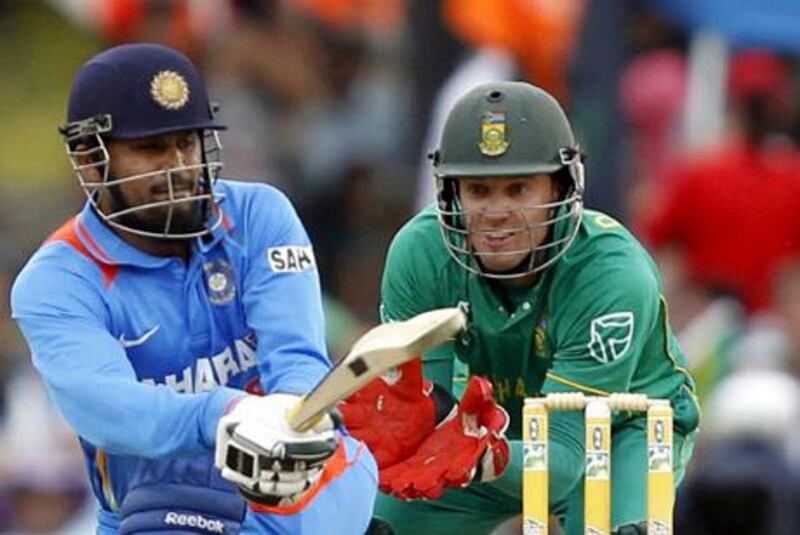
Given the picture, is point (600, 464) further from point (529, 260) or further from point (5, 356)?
point (5, 356)

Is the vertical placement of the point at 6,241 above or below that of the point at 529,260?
below

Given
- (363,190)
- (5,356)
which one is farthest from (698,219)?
Result: (5,356)

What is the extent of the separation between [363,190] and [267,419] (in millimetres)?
6566

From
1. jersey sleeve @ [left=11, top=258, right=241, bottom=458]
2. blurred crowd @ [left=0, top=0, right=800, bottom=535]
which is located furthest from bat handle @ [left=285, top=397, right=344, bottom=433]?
blurred crowd @ [left=0, top=0, right=800, bottom=535]

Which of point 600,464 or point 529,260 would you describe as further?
point 529,260

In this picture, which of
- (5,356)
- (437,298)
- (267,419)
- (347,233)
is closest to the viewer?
(267,419)

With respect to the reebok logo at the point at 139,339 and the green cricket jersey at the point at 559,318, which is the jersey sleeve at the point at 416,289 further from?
the reebok logo at the point at 139,339

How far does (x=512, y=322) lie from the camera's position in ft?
27.1

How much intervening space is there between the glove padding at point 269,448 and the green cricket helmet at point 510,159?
108 centimetres

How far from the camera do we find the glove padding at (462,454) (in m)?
7.86

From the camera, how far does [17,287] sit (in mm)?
7836

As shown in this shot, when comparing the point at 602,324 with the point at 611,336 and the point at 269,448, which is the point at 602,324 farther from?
the point at 269,448

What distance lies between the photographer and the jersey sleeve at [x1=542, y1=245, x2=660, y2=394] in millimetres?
8109

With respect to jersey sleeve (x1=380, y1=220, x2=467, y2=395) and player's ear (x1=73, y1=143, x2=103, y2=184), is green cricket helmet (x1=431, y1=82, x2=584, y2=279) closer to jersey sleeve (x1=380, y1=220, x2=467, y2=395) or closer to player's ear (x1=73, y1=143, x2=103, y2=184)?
jersey sleeve (x1=380, y1=220, x2=467, y2=395)
